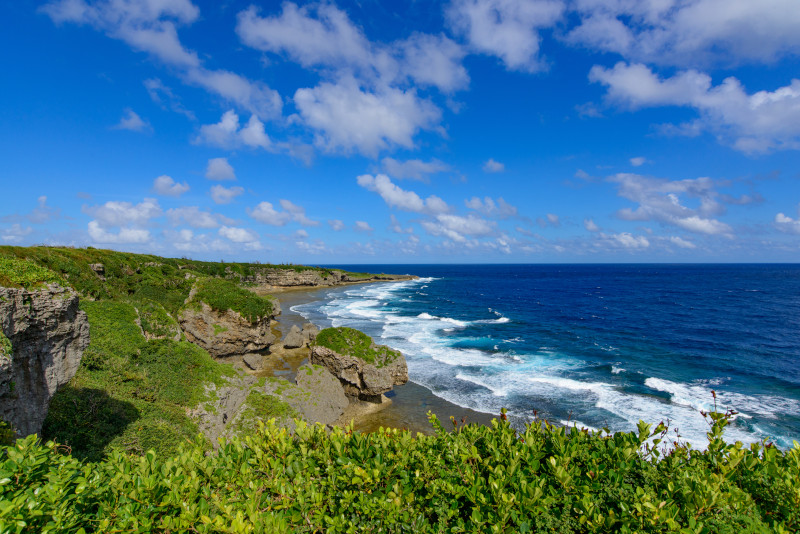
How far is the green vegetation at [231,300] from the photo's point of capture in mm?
29453

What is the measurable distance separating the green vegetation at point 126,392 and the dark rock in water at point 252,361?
941 centimetres

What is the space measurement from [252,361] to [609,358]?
35.2 m

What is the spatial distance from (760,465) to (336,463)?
7291mm

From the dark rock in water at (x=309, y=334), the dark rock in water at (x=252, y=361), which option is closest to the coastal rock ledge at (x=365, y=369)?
the dark rock in water at (x=252, y=361)

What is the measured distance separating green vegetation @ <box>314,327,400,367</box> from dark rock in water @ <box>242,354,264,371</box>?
637cm

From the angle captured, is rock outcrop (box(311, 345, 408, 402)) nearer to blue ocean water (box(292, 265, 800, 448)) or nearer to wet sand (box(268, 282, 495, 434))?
wet sand (box(268, 282, 495, 434))

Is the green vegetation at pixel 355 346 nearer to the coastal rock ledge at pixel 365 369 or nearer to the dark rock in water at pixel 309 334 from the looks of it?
the coastal rock ledge at pixel 365 369

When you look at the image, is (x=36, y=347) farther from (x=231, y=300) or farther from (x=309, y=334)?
(x=309, y=334)

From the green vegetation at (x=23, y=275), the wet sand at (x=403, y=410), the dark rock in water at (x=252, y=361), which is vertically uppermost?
the green vegetation at (x=23, y=275)

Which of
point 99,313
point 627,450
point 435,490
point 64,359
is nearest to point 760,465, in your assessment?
point 627,450

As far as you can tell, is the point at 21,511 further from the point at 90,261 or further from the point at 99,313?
the point at 90,261

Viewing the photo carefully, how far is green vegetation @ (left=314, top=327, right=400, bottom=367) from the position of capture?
25938 mm

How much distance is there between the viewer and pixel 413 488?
582 centimetres

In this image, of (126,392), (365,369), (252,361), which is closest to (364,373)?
(365,369)
